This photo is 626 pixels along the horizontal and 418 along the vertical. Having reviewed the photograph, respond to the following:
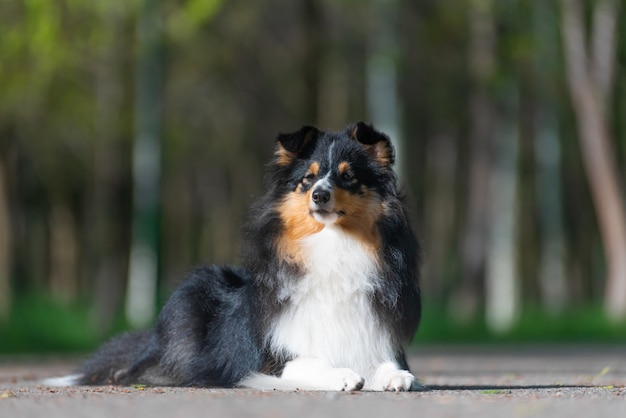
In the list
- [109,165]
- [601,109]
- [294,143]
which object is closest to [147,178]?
[109,165]

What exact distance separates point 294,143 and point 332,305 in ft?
4.07

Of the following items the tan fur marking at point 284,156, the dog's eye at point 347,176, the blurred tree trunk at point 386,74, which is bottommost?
the dog's eye at point 347,176

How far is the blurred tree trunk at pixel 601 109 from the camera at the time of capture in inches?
1115

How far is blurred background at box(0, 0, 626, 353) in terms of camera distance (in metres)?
26.1

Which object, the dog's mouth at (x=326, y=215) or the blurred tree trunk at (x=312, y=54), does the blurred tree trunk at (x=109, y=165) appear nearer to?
the blurred tree trunk at (x=312, y=54)

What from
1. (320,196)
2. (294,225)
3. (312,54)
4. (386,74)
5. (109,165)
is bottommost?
(294,225)

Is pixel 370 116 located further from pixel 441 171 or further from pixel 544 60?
pixel 441 171

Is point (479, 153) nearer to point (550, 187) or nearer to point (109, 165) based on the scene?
point (550, 187)

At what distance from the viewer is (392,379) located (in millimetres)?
9164

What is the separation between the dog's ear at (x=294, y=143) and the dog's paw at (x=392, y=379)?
5.57ft

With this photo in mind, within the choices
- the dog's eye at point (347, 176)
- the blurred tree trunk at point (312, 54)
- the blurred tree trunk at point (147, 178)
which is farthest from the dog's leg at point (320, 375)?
the blurred tree trunk at point (312, 54)

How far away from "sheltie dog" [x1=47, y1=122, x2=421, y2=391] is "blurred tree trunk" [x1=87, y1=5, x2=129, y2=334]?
16.9m

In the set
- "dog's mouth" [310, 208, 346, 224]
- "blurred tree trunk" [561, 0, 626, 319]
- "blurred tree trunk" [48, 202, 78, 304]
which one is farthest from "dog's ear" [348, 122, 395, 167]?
"blurred tree trunk" [48, 202, 78, 304]

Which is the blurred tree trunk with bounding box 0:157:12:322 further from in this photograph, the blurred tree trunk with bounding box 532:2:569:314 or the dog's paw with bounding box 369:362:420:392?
the dog's paw with bounding box 369:362:420:392
